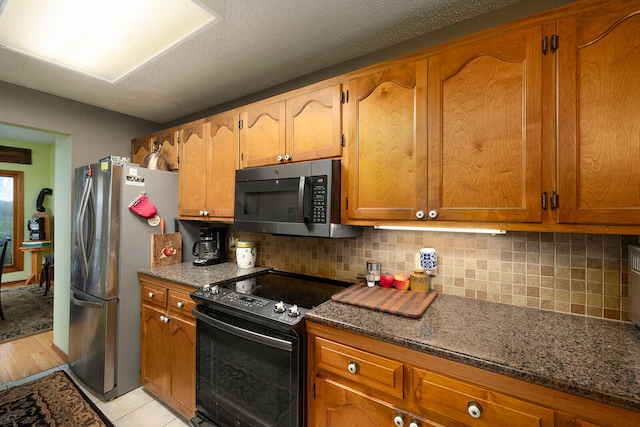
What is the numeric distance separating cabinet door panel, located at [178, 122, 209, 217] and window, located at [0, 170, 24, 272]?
4.94 metres

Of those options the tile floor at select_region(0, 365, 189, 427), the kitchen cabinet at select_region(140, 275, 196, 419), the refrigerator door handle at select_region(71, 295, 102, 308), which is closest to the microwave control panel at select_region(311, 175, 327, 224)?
the kitchen cabinet at select_region(140, 275, 196, 419)

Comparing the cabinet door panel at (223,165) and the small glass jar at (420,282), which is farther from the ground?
the cabinet door panel at (223,165)

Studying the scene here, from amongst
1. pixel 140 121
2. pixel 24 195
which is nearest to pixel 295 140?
pixel 140 121

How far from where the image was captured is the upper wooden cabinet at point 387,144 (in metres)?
1.30

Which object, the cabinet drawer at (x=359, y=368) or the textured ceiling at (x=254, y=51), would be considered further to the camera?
the textured ceiling at (x=254, y=51)

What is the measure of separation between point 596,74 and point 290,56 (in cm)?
158

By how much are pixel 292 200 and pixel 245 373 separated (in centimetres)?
97

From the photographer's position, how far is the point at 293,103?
1.71 m

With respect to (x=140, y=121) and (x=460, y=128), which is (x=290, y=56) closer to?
(x=460, y=128)

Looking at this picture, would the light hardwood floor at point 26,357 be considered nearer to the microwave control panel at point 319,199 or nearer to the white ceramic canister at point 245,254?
the white ceramic canister at point 245,254

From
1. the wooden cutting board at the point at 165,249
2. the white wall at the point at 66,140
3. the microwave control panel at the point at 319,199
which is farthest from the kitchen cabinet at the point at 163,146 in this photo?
the microwave control panel at the point at 319,199

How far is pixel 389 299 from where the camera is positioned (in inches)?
55.1

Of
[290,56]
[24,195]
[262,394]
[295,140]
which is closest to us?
[262,394]

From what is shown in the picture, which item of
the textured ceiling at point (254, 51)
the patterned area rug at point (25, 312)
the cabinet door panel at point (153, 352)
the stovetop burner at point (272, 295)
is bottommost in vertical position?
the patterned area rug at point (25, 312)
